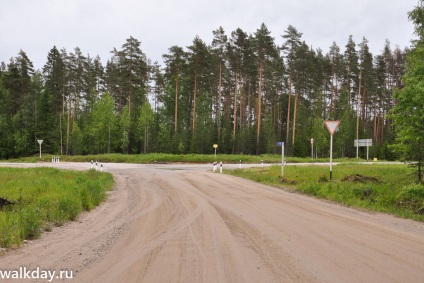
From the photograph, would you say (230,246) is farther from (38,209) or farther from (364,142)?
(364,142)

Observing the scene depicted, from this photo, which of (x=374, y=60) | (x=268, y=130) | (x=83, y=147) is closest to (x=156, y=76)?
(x=83, y=147)

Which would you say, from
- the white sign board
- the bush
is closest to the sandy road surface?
the bush

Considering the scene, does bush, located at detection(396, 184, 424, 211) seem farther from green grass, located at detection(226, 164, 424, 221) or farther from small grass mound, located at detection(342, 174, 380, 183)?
small grass mound, located at detection(342, 174, 380, 183)

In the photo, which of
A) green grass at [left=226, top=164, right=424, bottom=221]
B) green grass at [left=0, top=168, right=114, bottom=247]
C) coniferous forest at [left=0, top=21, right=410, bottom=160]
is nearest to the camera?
green grass at [left=0, top=168, right=114, bottom=247]

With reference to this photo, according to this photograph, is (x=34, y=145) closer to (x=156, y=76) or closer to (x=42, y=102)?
(x=42, y=102)

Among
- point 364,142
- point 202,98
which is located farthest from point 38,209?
point 202,98

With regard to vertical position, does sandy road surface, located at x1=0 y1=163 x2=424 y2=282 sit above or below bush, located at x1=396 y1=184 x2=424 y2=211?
below

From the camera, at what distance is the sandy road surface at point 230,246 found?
4.42 metres

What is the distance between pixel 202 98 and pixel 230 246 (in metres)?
58.2

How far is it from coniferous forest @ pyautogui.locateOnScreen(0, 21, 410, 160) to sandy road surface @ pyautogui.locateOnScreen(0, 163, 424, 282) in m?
37.5

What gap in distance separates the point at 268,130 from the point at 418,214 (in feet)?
163

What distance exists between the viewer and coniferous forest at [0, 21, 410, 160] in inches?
1781

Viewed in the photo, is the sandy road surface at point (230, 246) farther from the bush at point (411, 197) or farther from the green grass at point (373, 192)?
the bush at point (411, 197)

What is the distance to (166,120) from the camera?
213ft
